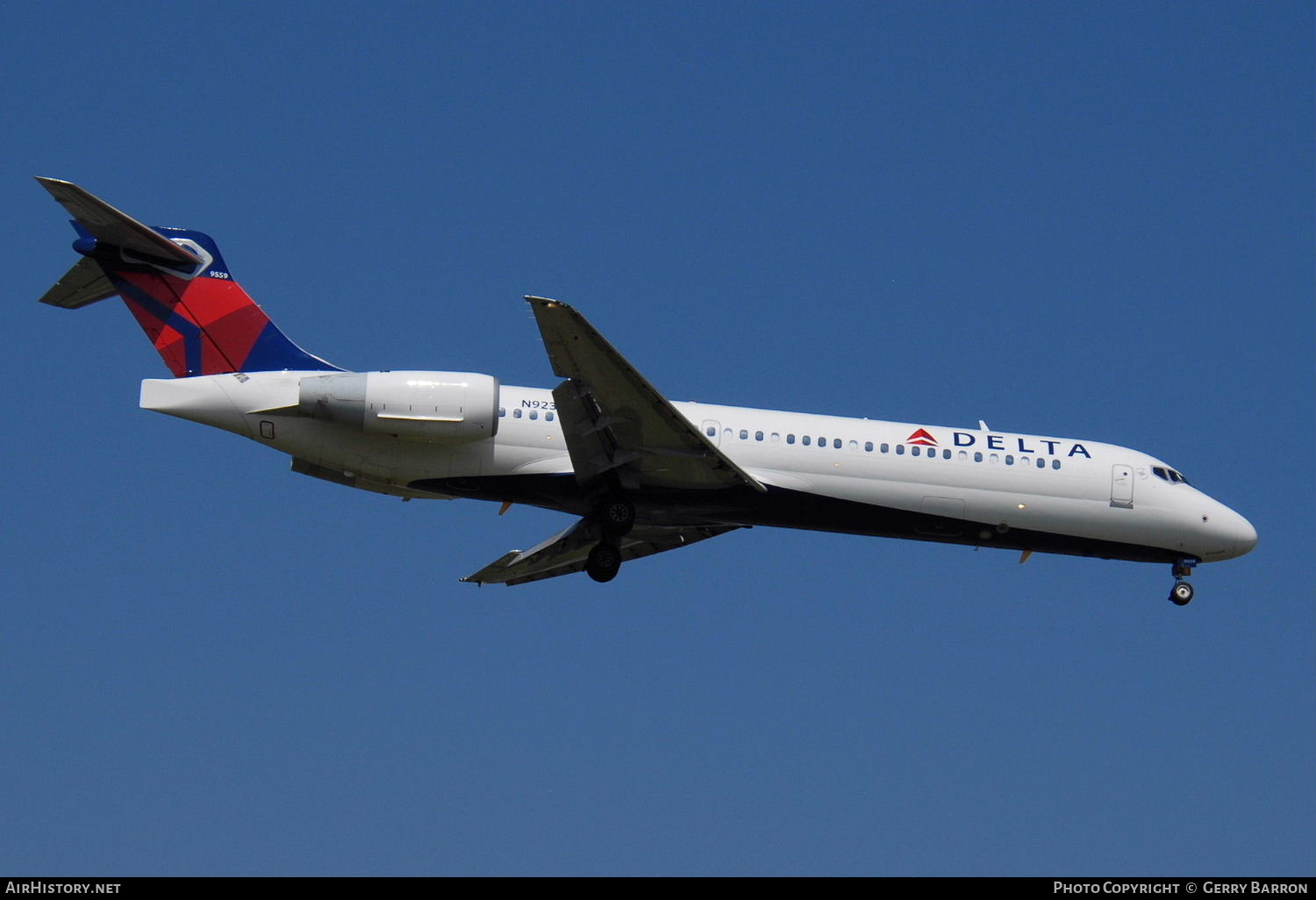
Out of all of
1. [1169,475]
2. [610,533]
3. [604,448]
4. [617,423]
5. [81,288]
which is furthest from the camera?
[1169,475]

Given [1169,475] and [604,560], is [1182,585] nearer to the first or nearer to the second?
[1169,475]

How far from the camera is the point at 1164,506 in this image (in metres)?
25.6

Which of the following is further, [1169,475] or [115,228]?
[1169,475]

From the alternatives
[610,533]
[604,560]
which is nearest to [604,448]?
[610,533]

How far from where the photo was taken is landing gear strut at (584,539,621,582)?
24234 mm

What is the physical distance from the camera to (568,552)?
2712 cm

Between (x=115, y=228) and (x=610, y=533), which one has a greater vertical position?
(x=115, y=228)

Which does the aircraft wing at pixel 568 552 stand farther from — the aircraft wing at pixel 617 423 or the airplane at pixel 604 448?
the aircraft wing at pixel 617 423

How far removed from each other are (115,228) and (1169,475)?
17.6 metres

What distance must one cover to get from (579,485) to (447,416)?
8.05ft

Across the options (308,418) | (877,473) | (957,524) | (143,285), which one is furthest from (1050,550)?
(143,285)

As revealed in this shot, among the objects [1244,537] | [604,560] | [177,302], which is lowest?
[604,560]

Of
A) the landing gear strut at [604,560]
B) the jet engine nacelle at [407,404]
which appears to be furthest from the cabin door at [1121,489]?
the jet engine nacelle at [407,404]

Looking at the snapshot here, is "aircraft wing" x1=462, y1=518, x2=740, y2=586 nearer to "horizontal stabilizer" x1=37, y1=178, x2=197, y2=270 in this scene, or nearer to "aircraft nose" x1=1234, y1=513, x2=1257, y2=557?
"horizontal stabilizer" x1=37, y1=178, x2=197, y2=270
